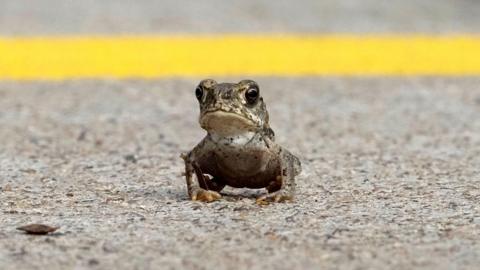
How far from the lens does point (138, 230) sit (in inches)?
208

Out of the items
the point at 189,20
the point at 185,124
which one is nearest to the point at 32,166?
the point at 185,124

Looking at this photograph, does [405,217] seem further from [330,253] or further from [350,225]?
[330,253]

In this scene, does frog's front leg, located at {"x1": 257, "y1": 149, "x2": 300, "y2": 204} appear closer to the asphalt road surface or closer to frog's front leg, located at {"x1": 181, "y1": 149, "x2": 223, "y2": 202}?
frog's front leg, located at {"x1": 181, "y1": 149, "x2": 223, "y2": 202}

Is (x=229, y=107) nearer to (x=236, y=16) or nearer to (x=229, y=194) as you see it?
(x=229, y=194)

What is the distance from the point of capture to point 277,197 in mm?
5836

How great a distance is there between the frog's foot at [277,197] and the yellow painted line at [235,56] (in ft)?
17.6

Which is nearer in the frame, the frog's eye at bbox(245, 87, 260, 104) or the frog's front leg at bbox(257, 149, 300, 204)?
the frog's eye at bbox(245, 87, 260, 104)

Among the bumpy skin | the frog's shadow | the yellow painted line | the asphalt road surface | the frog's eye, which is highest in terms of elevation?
the asphalt road surface

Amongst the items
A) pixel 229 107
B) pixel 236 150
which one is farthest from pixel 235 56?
pixel 229 107

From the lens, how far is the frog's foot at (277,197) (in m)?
5.83

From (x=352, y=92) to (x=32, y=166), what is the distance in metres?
3.79

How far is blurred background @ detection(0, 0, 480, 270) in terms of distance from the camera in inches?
197

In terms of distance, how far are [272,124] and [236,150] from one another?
335cm

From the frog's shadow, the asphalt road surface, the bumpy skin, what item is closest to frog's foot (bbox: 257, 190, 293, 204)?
the bumpy skin
